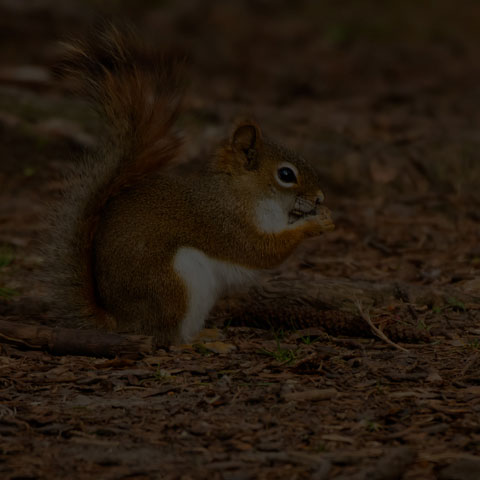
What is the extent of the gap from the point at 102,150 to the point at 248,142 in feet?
2.20

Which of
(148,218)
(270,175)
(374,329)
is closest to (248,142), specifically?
(270,175)

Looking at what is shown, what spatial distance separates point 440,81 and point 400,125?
2.06 m

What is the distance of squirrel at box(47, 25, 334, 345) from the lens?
11.8 feet

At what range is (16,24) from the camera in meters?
10.0

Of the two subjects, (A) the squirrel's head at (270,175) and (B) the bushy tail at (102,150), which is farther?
(A) the squirrel's head at (270,175)

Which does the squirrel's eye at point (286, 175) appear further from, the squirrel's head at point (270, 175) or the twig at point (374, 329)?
the twig at point (374, 329)

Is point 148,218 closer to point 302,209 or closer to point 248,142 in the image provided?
point 248,142

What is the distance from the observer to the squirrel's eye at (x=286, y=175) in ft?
12.9

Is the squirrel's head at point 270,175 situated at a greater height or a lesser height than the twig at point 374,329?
greater

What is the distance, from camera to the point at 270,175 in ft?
12.9

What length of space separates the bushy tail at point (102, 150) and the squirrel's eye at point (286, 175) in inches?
21.9

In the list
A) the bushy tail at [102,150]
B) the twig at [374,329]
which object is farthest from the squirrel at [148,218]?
the twig at [374,329]

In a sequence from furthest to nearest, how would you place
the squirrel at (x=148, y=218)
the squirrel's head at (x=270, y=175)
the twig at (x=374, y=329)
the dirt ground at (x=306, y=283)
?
the squirrel's head at (x=270, y=175), the squirrel at (x=148, y=218), the twig at (x=374, y=329), the dirt ground at (x=306, y=283)

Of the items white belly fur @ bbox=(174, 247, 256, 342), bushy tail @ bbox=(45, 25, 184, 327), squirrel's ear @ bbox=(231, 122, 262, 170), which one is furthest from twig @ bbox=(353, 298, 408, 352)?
bushy tail @ bbox=(45, 25, 184, 327)
